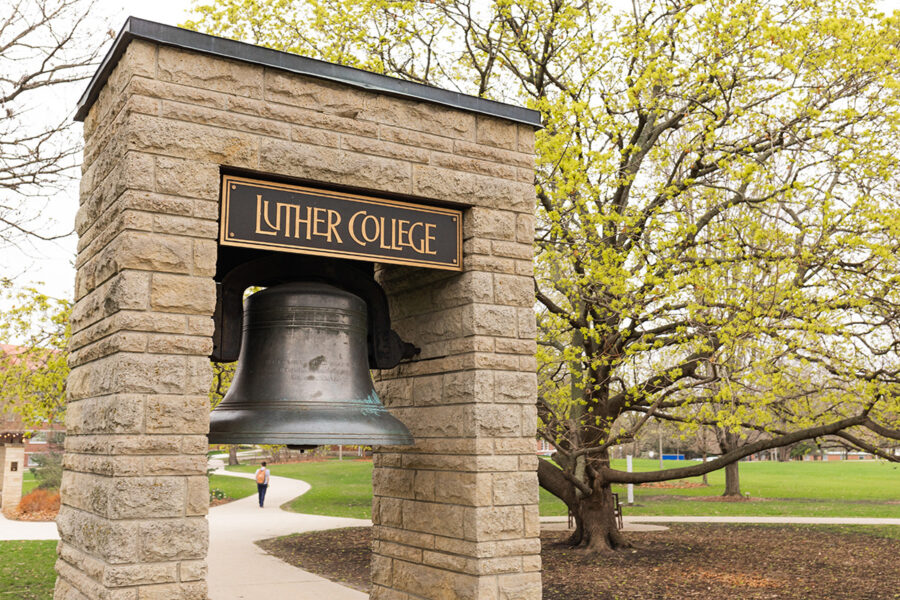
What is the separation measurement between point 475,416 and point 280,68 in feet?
7.10

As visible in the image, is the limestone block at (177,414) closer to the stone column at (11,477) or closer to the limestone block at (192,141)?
the limestone block at (192,141)

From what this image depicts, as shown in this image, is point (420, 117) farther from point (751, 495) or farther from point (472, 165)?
point (751, 495)

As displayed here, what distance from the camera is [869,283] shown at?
402 inches

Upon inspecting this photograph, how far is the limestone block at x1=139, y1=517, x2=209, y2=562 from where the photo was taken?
350 cm

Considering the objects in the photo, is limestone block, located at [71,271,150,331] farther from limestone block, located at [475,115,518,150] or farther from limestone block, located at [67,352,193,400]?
limestone block, located at [475,115,518,150]

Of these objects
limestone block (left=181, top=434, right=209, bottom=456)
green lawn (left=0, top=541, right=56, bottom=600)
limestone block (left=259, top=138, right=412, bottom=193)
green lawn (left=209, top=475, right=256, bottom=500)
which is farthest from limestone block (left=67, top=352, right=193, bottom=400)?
green lawn (left=209, top=475, right=256, bottom=500)

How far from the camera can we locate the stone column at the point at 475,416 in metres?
4.35

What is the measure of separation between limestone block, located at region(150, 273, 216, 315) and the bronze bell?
64 centimetres

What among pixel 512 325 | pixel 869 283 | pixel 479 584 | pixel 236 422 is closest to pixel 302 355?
pixel 236 422

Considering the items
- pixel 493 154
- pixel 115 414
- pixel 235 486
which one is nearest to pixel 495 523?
pixel 115 414

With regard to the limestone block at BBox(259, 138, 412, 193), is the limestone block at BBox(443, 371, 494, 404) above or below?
below

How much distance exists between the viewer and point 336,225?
13.9ft

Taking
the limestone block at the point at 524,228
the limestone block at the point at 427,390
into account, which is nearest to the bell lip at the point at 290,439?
the limestone block at the point at 427,390

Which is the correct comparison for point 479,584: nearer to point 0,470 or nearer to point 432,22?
point 432,22
